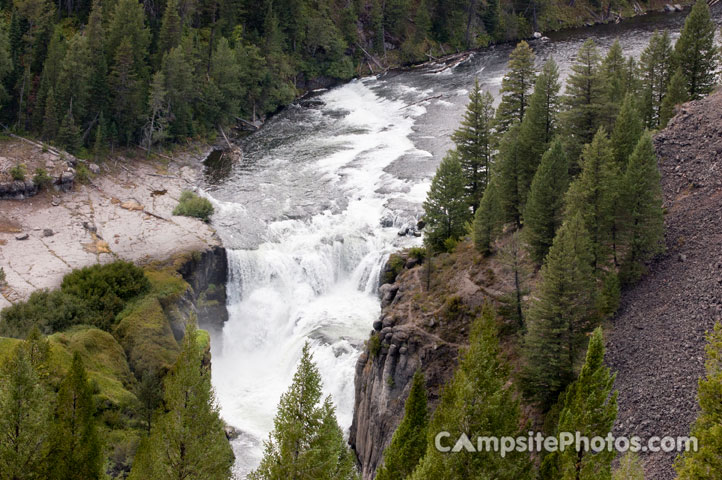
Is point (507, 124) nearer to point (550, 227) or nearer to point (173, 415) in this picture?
point (550, 227)

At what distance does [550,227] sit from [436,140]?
45501 mm

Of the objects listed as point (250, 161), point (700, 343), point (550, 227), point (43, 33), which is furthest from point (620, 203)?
point (43, 33)

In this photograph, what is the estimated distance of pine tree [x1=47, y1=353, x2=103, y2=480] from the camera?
96.0 ft

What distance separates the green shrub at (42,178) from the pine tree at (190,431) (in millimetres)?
50067

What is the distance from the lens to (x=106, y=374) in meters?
45.7

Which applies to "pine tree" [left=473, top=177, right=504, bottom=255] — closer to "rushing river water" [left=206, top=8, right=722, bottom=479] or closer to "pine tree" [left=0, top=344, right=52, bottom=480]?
"rushing river water" [left=206, top=8, right=722, bottom=479]

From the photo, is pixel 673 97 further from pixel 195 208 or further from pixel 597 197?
pixel 195 208

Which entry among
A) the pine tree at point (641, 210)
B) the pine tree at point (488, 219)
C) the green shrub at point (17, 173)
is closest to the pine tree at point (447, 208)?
the pine tree at point (488, 219)

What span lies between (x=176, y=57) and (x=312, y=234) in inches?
1322

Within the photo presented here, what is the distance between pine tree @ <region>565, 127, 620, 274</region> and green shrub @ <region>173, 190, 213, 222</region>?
37.5 meters

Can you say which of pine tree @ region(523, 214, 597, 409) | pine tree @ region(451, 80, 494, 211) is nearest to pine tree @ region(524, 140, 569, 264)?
pine tree @ region(523, 214, 597, 409)

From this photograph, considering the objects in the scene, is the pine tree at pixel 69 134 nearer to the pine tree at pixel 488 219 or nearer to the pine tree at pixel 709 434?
the pine tree at pixel 488 219

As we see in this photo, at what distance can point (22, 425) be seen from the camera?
28.0m

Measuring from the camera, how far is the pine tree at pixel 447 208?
183ft
